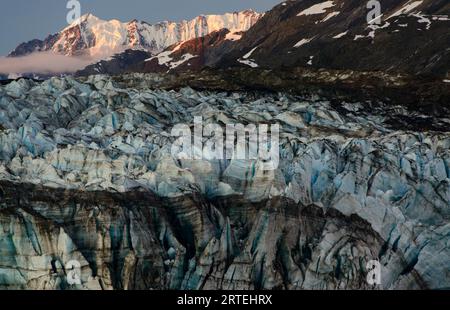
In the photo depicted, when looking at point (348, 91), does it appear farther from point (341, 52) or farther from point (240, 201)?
point (341, 52)

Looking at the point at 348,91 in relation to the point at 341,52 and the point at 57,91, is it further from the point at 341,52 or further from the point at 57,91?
the point at 341,52

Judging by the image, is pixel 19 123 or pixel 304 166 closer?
pixel 304 166

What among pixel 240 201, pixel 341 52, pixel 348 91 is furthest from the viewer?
pixel 341 52

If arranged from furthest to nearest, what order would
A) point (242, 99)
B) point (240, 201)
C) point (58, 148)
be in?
1. point (242, 99)
2. point (58, 148)
3. point (240, 201)
